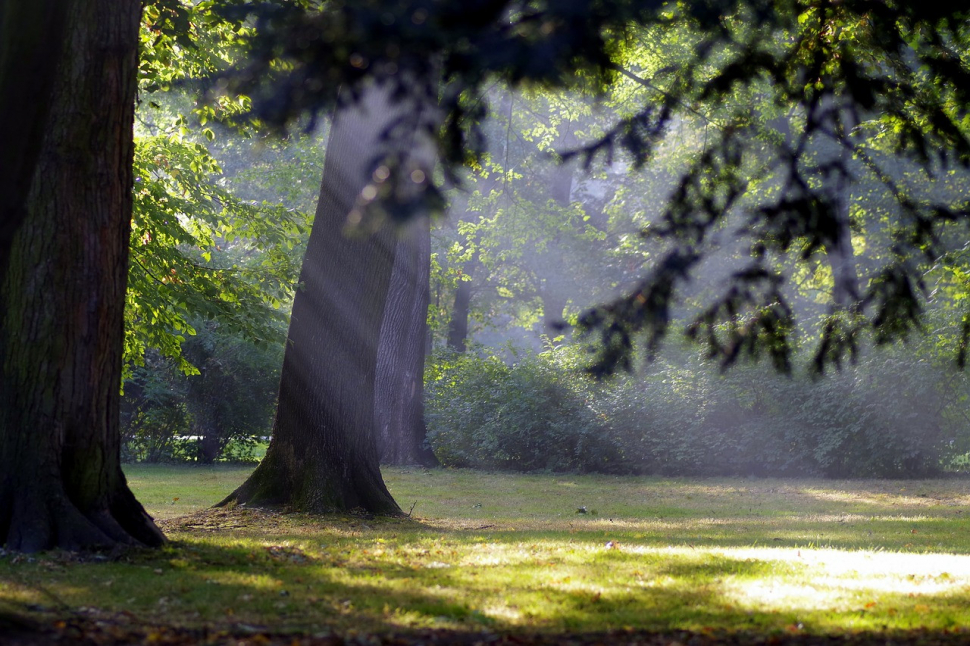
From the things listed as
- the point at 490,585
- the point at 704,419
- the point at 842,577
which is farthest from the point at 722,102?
the point at 704,419

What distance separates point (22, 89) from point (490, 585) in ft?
13.4

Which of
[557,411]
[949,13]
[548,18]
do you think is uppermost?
[949,13]

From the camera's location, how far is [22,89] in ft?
17.4

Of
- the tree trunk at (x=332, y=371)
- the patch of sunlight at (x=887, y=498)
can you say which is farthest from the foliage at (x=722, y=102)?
the patch of sunlight at (x=887, y=498)

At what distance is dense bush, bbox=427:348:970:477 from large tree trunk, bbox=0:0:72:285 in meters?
14.8

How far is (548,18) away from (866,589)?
443 cm

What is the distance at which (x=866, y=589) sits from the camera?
6.37 meters

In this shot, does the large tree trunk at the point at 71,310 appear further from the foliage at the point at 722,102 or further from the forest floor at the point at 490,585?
the foliage at the point at 722,102

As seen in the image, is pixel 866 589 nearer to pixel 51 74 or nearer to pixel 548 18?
pixel 548 18

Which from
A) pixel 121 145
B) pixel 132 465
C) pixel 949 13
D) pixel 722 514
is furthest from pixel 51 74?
pixel 132 465

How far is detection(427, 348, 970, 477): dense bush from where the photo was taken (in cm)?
1855

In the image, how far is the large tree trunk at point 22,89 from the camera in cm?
514

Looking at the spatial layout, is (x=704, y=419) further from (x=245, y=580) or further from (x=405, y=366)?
(x=245, y=580)

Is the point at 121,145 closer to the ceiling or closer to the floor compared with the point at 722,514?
closer to the ceiling
